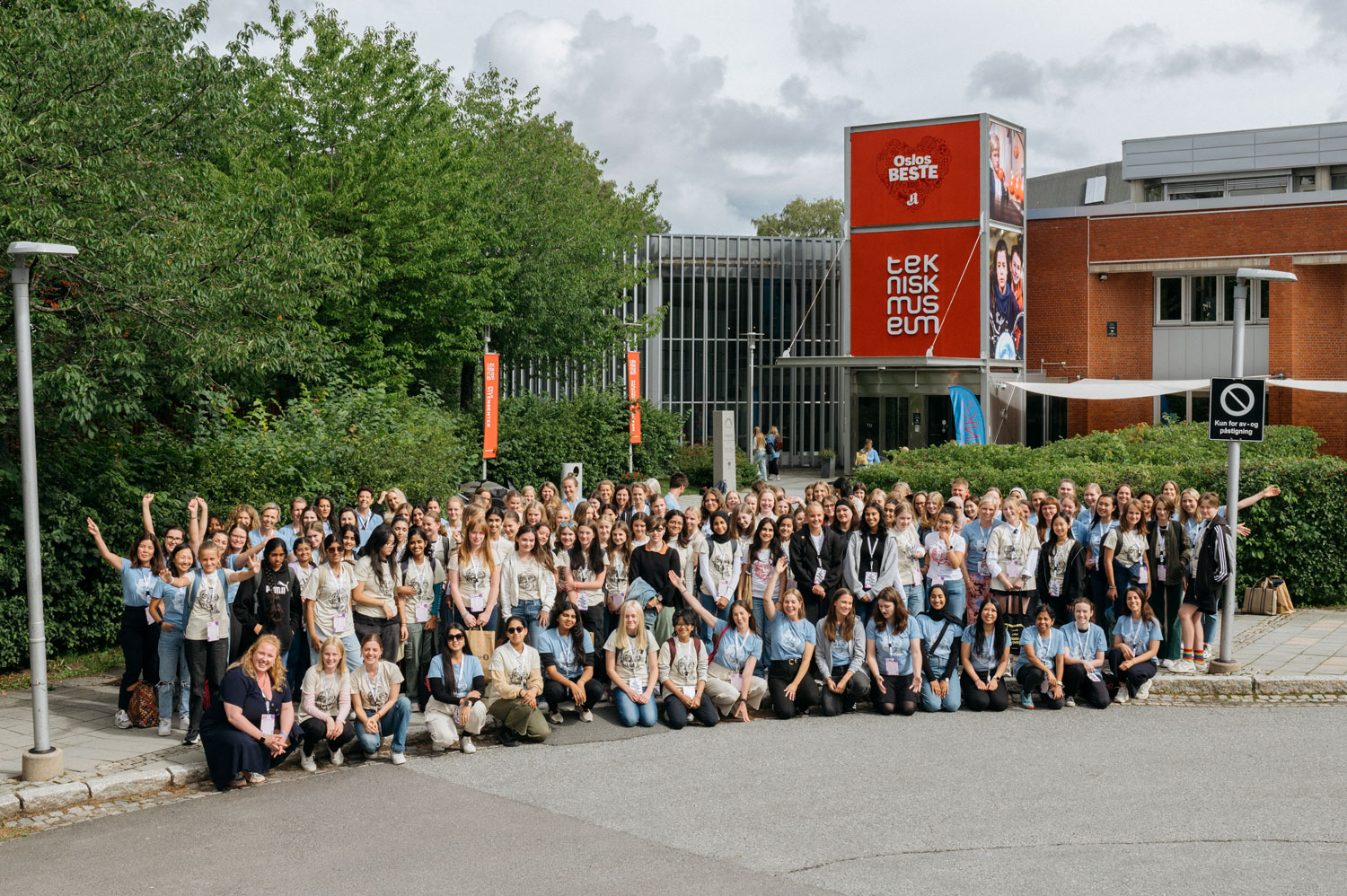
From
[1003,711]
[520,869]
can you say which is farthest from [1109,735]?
[520,869]

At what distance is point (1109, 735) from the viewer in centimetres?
1013

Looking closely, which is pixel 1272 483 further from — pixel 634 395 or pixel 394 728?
pixel 634 395

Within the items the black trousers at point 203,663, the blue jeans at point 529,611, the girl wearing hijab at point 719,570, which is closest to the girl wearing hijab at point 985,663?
the girl wearing hijab at point 719,570

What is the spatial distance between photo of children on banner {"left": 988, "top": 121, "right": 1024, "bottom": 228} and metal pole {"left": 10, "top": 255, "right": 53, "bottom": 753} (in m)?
26.8

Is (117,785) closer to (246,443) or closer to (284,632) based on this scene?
(284,632)

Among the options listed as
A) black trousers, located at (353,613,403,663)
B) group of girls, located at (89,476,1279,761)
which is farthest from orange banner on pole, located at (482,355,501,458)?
black trousers, located at (353,613,403,663)

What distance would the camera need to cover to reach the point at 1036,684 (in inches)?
440

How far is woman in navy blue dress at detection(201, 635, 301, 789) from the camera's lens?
29.3 feet

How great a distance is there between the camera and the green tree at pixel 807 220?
226ft

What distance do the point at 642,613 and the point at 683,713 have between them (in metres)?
0.92

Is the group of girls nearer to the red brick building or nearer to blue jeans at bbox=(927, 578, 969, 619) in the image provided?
blue jeans at bbox=(927, 578, 969, 619)

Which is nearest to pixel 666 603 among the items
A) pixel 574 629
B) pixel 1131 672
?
pixel 574 629

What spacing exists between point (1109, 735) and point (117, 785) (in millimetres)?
7563

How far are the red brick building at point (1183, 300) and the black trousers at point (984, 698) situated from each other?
24892 mm
